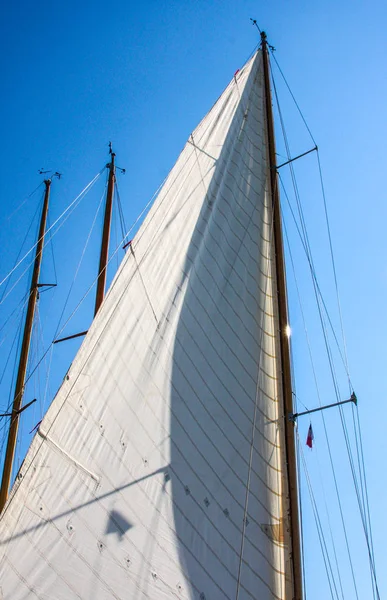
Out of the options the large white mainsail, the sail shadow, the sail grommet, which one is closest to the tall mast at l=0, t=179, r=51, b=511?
the large white mainsail

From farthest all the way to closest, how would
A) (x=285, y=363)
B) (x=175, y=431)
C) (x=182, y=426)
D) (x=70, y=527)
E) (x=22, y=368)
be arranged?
(x=22, y=368) → (x=285, y=363) → (x=182, y=426) → (x=175, y=431) → (x=70, y=527)

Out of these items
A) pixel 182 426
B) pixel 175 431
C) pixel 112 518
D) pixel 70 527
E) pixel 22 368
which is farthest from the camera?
pixel 22 368

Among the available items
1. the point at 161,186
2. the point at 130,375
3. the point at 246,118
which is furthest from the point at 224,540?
the point at 246,118

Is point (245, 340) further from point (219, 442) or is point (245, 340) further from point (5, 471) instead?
point (5, 471)

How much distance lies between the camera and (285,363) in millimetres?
9711

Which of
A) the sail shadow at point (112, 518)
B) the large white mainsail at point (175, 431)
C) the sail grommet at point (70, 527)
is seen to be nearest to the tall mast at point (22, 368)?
the large white mainsail at point (175, 431)

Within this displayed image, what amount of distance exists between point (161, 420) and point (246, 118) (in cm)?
634

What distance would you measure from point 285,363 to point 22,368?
988cm

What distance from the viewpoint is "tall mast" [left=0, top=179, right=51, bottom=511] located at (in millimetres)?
15422

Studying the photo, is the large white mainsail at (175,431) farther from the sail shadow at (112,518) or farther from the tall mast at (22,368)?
the tall mast at (22,368)

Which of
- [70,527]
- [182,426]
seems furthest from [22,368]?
[70,527]

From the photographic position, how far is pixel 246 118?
40.0 ft

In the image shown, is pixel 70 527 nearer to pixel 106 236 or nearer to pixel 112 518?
pixel 112 518

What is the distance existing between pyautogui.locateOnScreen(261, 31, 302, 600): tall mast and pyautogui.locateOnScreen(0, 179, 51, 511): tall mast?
6.42 metres
